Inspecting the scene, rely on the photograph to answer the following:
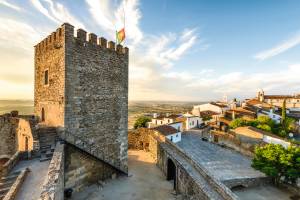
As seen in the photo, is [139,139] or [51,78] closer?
[51,78]

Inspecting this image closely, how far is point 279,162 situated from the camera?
15.4m

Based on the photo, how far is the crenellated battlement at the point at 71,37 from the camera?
9.87 m

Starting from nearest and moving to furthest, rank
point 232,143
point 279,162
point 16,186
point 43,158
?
point 16,186 < point 43,158 < point 279,162 < point 232,143

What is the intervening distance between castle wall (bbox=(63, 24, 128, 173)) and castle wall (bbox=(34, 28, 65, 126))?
43cm

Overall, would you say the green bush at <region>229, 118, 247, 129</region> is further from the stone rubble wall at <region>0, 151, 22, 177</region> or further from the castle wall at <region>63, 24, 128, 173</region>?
the stone rubble wall at <region>0, 151, 22, 177</region>

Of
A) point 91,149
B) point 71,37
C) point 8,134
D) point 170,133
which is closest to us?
point 71,37

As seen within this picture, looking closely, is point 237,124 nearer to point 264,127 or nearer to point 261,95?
point 264,127

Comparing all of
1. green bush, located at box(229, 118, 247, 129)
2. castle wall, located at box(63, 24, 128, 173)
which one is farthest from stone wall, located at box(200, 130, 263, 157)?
castle wall, located at box(63, 24, 128, 173)

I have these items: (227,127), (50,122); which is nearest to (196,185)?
(50,122)

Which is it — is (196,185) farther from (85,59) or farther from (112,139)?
(85,59)

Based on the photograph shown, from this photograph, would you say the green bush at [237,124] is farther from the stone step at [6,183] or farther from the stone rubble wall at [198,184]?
the stone step at [6,183]

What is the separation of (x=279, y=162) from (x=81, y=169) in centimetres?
1522

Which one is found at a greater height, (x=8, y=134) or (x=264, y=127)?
(x=8, y=134)

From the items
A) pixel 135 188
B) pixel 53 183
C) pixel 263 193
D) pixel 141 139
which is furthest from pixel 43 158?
pixel 263 193
